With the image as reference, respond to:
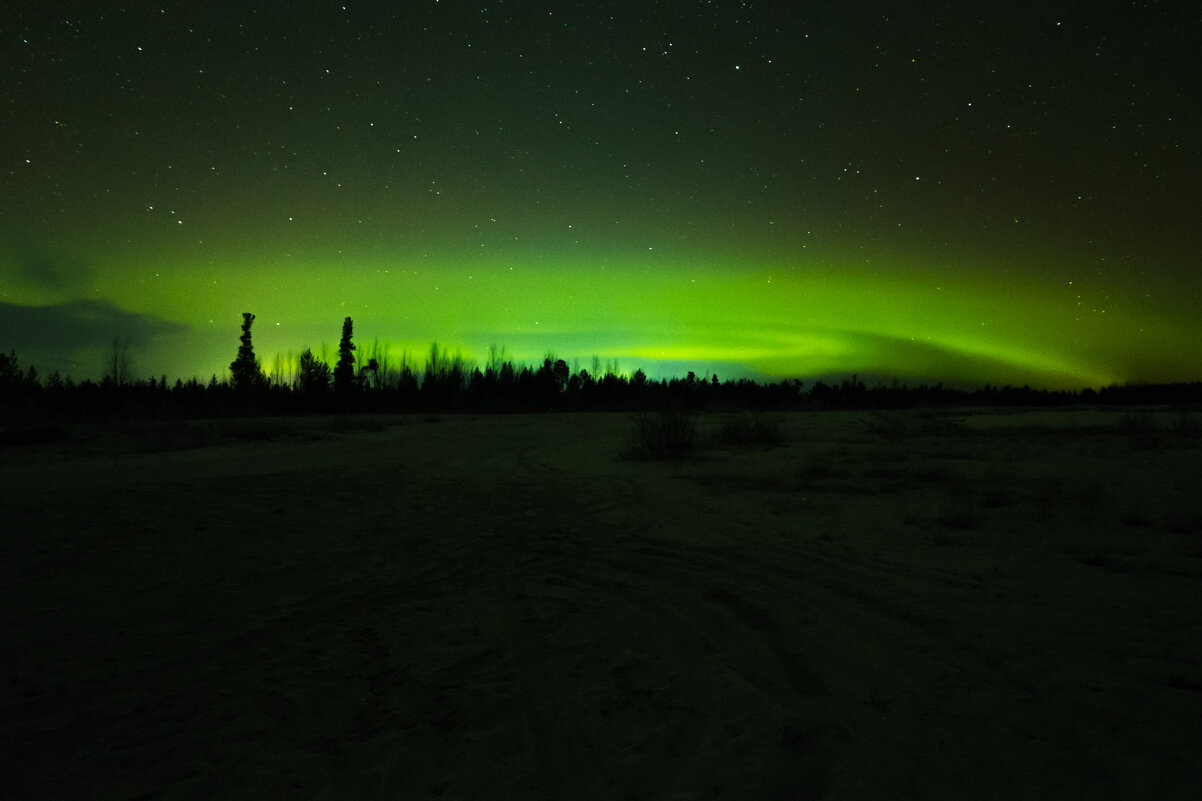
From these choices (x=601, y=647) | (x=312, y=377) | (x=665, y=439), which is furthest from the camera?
(x=312, y=377)

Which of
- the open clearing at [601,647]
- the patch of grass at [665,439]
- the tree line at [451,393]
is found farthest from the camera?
the tree line at [451,393]

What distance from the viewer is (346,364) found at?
73125 mm

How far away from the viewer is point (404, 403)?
218 feet

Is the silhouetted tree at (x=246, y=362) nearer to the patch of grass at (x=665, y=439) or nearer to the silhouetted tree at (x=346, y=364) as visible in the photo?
the silhouetted tree at (x=346, y=364)

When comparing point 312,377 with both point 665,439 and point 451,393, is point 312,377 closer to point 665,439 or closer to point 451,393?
point 451,393

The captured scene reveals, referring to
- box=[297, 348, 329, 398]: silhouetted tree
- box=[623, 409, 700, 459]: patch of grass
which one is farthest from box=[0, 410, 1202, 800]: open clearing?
box=[297, 348, 329, 398]: silhouetted tree

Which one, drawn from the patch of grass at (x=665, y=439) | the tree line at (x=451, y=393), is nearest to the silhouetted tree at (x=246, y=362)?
the tree line at (x=451, y=393)

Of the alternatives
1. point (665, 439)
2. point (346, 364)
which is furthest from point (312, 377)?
point (665, 439)

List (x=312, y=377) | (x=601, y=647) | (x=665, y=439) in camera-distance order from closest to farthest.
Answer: (x=601, y=647) < (x=665, y=439) < (x=312, y=377)

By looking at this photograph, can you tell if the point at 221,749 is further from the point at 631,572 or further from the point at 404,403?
the point at 404,403

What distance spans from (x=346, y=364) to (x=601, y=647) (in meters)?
76.9

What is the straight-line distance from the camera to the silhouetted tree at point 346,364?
70500 millimetres

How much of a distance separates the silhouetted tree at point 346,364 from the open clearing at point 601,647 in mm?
66487

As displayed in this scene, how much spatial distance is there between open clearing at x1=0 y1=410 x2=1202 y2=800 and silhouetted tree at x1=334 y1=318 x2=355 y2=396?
6649cm
